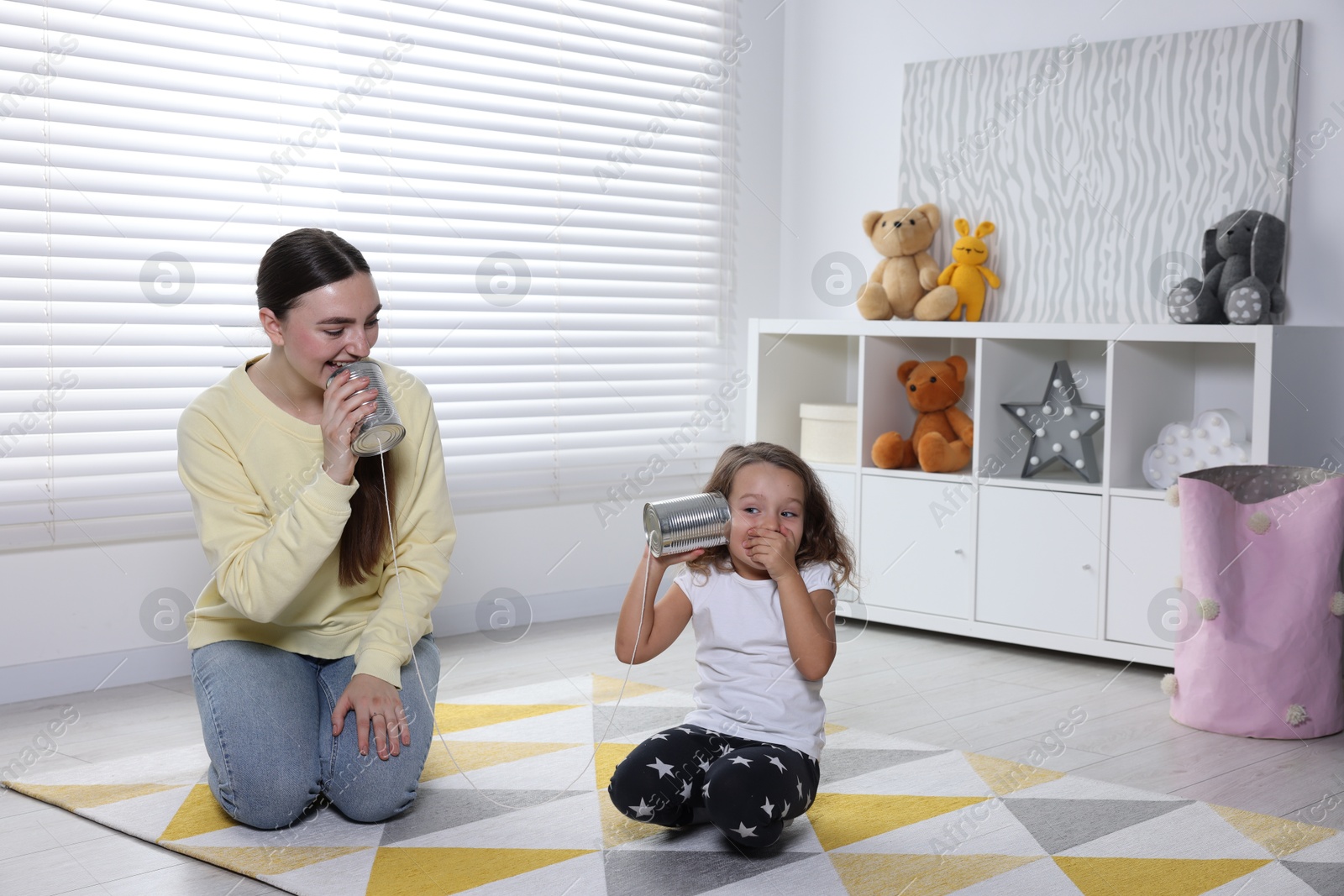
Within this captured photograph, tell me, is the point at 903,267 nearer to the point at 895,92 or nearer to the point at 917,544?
the point at 895,92

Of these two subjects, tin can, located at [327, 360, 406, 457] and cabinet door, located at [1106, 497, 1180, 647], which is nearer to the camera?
tin can, located at [327, 360, 406, 457]

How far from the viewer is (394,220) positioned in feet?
10.7

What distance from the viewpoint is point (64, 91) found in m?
2.69

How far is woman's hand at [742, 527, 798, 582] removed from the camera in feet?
5.82

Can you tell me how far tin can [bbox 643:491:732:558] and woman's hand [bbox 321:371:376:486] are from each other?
1.35 feet

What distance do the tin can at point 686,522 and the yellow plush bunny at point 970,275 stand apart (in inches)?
76.7

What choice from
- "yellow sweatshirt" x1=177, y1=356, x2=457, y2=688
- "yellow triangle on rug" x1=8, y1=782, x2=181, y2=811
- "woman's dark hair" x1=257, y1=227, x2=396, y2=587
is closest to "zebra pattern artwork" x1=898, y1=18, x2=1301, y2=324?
"yellow sweatshirt" x1=177, y1=356, x2=457, y2=688

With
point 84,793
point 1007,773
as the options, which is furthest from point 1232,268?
point 84,793

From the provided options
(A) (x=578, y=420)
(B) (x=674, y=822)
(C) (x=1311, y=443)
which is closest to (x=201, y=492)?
(B) (x=674, y=822)

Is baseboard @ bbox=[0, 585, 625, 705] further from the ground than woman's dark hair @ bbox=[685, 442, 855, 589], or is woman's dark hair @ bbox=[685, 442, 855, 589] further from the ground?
woman's dark hair @ bbox=[685, 442, 855, 589]

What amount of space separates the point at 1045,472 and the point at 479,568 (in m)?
1.46

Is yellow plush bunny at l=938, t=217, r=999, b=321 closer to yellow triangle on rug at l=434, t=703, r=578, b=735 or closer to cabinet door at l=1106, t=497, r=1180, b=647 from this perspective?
cabinet door at l=1106, t=497, r=1180, b=647

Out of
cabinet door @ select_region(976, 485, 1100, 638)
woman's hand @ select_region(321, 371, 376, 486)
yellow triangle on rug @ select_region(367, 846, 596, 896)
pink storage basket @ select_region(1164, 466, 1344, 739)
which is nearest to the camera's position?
yellow triangle on rug @ select_region(367, 846, 596, 896)

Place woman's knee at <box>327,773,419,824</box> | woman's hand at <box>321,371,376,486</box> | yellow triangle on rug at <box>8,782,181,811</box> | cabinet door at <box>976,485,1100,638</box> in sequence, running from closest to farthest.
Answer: woman's hand at <box>321,371,376,486</box> → woman's knee at <box>327,773,419,824</box> → yellow triangle on rug at <box>8,782,181,811</box> → cabinet door at <box>976,485,1100,638</box>
